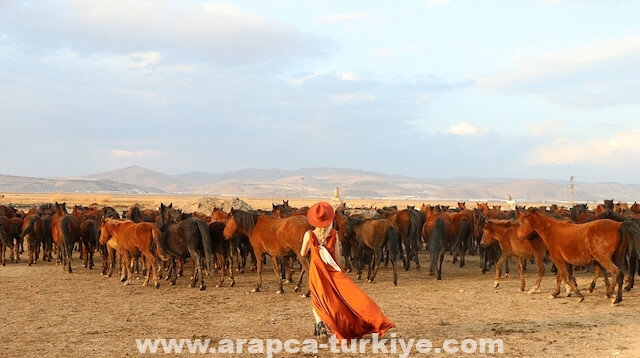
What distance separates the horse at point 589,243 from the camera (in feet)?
34.2

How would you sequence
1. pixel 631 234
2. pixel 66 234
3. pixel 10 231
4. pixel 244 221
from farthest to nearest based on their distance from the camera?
1. pixel 10 231
2. pixel 66 234
3. pixel 244 221
4. pixel 631 234

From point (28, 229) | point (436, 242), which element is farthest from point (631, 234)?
point (28, 229)

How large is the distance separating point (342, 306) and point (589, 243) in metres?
5.65

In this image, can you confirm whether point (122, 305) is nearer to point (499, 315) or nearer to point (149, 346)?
point (149, 346)

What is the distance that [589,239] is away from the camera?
10.7 m

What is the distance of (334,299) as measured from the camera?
7941 mm

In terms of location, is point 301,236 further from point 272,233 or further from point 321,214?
point 321,214

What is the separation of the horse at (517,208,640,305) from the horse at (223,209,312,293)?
5.17m

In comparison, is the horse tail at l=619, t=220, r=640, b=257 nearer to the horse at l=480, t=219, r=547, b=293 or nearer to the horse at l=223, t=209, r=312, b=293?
the horse at l=480, t=219, r=547, b=293

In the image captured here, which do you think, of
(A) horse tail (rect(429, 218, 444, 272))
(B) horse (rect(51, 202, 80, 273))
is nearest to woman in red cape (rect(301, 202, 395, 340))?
(A) horse tail (rect(429, 218, 444, 272))

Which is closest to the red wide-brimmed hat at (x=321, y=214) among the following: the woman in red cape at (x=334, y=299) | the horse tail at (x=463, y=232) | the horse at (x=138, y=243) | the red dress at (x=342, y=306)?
the woman in red cape at (x=334, y=299)

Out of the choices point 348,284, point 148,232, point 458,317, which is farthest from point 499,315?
point 148,232

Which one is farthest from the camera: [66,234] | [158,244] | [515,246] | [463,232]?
[463,232]

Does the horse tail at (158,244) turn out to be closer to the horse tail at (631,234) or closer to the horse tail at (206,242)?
the horse tail at (206,242)
